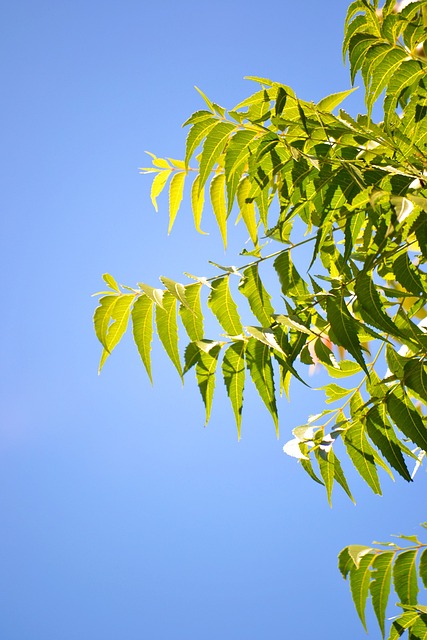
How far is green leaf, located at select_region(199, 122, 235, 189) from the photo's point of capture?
1.13 meters

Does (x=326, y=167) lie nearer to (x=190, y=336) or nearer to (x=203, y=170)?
(x=203, y=170)

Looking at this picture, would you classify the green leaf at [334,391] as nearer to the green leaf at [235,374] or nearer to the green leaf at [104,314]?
the green leaf at [235,374]

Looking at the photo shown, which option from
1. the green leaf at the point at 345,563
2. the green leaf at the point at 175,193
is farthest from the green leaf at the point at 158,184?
the green leaf at the point at 345,563

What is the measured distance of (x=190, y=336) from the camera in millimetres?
1139

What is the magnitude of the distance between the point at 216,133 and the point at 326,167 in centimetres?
25

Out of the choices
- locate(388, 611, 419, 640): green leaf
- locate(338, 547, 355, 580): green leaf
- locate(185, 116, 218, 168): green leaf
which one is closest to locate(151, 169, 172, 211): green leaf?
locate(185, 116, 218, 168): green leaf

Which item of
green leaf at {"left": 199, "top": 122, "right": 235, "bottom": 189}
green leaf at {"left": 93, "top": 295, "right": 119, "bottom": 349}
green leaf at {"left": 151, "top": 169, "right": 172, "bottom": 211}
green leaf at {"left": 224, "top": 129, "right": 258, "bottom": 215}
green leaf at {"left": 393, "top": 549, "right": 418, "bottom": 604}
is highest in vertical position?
green leaf at {"left": 151, "top": 169, "right": 172, "bottom": 211}

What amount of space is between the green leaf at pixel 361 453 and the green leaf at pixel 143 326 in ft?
1.14

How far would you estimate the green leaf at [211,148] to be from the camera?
1129mm

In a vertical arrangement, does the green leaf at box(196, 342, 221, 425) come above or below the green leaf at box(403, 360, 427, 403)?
above

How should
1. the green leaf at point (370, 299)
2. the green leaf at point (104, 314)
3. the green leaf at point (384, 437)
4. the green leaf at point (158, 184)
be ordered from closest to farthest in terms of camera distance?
the green leaf at point (370, 299)
the green leaf at point (384, 437)
the green leaf at point (104, 314)
the green leaf at point (158, 184)

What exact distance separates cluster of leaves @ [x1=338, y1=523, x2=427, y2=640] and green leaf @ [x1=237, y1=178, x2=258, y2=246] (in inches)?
24.7

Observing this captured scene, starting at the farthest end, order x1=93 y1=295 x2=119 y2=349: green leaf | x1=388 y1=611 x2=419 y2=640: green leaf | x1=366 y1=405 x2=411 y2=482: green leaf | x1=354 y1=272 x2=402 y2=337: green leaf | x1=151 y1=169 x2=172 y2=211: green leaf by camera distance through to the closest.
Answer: x1=151 y1=169 x2=172 y2=211: green leaf, x1=388 y1=611 x2=419 y2=640: green leaf, x1=93 y1=295 x2=119 y2=349: green leaf, x1=366 y1=405 x2=411 y2=482: green leaf, x1=354 y1=272 x2=402 y2=337: green leaf

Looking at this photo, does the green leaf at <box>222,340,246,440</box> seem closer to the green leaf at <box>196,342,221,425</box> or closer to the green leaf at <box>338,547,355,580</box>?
the green leaf at <box>196,342,221,425</box>
